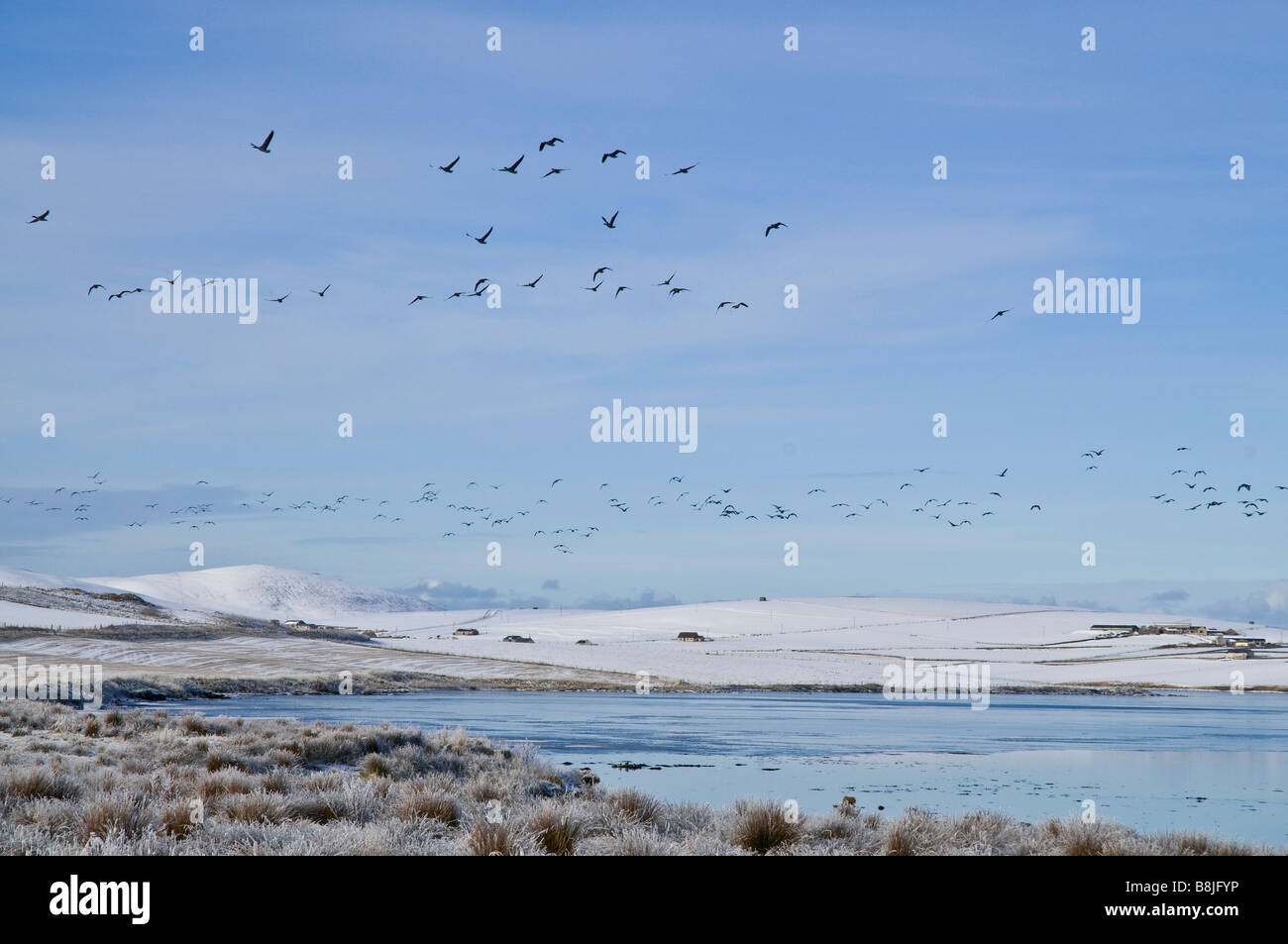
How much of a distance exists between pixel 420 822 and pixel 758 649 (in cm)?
9309

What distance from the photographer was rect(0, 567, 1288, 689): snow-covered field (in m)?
75.4

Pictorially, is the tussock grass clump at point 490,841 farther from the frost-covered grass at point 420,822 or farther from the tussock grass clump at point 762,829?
the tussock grass clump at point 762,829

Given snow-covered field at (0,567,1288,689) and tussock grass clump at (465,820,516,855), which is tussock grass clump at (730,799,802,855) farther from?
snow-covered field at (0,567,1288,689)

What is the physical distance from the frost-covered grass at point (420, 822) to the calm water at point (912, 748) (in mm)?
3358

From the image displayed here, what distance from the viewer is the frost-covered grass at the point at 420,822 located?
10.4 meters

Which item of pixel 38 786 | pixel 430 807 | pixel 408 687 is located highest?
pixel 38 786

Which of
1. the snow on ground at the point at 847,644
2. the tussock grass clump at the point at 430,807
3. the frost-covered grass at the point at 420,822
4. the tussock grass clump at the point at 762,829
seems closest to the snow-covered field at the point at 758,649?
the snow on ground at the point at 847,644

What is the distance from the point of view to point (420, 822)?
12.1 meters

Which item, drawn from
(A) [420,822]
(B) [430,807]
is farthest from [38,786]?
(A) [420,822]

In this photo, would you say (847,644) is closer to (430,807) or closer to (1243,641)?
(1243,641)

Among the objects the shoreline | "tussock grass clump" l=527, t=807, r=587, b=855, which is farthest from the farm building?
"tussock grass clump" l=527, t=807, r=587, b=855

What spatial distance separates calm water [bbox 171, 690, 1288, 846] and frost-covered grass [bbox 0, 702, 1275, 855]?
3358 mm
